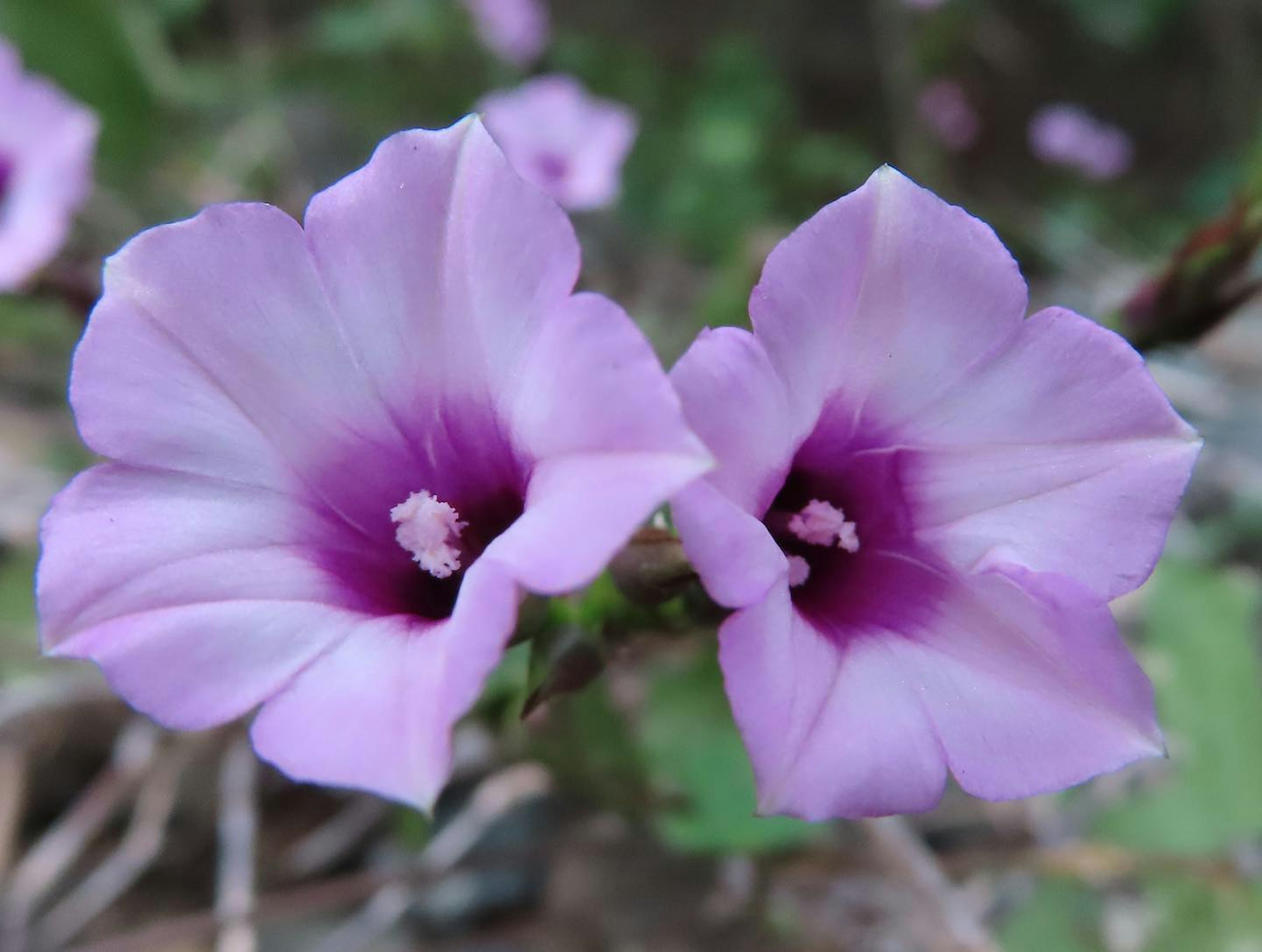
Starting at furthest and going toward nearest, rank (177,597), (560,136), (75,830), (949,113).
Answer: (949,113) < (560,136) < (75,830) < (177,597)

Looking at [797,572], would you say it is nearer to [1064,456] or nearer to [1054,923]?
[1064,456]

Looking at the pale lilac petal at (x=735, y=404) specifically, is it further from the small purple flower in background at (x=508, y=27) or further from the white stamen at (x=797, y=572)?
the small purple flower in background at (x=508, y=27)

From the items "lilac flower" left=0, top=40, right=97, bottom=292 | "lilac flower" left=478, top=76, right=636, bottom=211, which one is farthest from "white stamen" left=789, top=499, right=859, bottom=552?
"lilac flower" left=478, top=76, right=636, bottom=211

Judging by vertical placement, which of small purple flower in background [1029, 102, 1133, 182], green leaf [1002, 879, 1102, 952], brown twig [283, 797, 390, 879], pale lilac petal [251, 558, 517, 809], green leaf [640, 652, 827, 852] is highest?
pale lilac petal [251, 558, 517, 809]

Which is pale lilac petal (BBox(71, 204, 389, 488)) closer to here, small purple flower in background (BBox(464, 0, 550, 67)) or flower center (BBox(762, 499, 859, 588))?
flower center (BBox(762, 499, 859, 588))

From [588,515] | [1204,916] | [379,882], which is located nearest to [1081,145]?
[1204,916]

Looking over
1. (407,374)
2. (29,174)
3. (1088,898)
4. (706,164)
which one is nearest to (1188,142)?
(706,164)

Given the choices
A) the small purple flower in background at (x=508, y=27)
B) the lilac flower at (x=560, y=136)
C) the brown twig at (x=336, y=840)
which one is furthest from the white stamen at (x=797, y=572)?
the small purple flower in background at (x=508, y=27)
